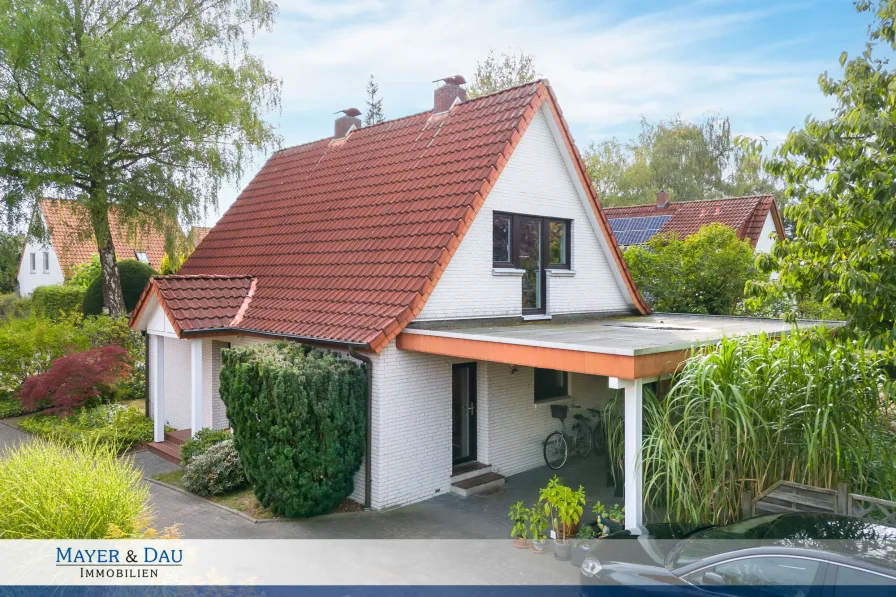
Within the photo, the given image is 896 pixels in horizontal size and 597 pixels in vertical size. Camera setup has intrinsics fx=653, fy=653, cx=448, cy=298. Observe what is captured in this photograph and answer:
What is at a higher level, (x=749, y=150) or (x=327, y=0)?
(x=327, y=0)

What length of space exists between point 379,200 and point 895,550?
32.9 feet

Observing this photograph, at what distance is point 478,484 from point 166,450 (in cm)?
651

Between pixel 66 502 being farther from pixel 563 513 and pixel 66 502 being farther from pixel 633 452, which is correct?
pixel 633 452

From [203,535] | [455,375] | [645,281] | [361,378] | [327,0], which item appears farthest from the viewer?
[645,281]

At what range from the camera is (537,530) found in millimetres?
8312

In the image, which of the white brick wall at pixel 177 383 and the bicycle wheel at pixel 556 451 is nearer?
the bicycle wheel at pixel 556 451

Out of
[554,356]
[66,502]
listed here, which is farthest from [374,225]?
[66,502]

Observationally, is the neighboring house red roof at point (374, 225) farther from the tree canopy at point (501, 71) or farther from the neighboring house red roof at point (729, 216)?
the tree canopy at point (501, 71)

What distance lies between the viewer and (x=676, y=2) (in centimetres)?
1010

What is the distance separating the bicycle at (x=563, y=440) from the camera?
12352 millimetres

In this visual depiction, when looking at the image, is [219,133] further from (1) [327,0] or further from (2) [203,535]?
(2) [203,535]

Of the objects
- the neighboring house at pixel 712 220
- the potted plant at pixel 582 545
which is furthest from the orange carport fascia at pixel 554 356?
the neighboring house at pixel 712 220

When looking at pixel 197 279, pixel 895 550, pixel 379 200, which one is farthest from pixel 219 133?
pixel 895 550

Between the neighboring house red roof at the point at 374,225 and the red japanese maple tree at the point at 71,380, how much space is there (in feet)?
6.30
